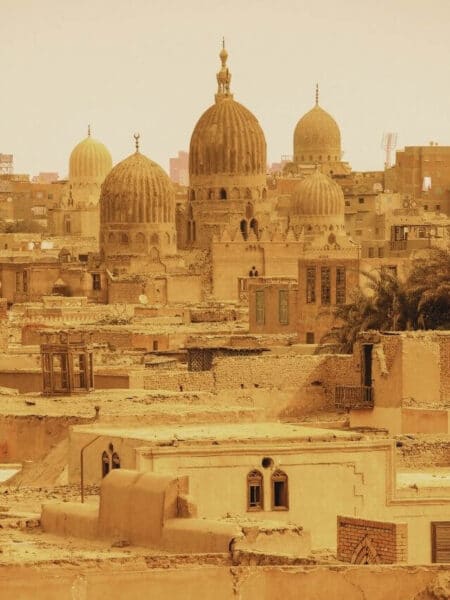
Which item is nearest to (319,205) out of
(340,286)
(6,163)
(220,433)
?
(340,286)

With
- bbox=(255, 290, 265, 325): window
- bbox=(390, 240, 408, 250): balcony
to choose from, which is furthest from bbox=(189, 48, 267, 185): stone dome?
bbox=(255, 290, 265, 325): window

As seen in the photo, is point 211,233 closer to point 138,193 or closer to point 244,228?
point 244,228

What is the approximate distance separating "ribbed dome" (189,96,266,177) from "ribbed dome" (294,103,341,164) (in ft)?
93.4

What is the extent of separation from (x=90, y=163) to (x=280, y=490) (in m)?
94.1

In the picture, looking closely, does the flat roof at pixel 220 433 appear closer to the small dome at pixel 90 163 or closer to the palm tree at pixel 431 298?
the palm tree at pixel 431 298

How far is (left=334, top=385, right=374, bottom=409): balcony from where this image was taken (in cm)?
3631

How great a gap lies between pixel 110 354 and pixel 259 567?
28055 mm

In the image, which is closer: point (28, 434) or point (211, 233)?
point (28, 434)

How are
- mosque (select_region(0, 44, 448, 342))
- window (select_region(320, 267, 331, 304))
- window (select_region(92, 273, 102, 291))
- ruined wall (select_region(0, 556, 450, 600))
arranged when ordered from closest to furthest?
1. ruined wall (select_region(0, 556, 450, 600))
2. window (select_region(320, 267, 331, 304))
3. mosque (select_region(0, 44, 448, 342))
4. window (select_region(92, 273, 102, 291))

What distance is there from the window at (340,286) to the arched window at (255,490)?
23295mm

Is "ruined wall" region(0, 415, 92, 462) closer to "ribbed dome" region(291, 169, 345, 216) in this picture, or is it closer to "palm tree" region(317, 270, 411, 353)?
"palm tree" region(317, 270, 411, 353)

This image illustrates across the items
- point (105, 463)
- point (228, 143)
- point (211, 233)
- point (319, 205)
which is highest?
point (228, 143)

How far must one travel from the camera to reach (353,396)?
37219 millimetres

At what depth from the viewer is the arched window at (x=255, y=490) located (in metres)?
26.4
